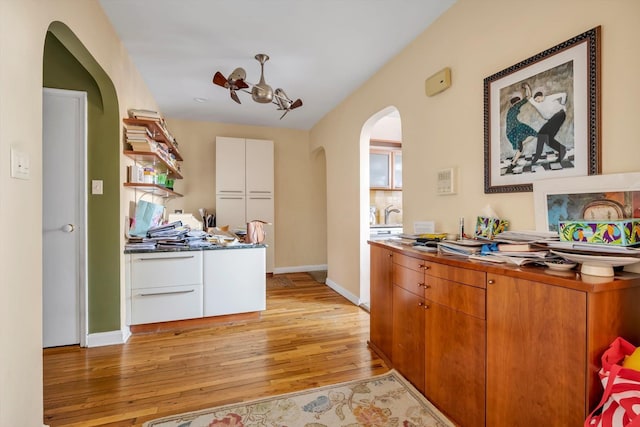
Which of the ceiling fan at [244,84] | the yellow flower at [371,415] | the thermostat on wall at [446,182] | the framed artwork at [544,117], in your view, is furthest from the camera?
the ceiling fan at [244,84]

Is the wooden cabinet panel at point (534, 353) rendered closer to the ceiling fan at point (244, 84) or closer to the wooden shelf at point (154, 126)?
the ceiling fan at point (244, 84)

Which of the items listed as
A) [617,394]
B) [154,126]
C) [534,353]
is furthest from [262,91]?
[617,394]

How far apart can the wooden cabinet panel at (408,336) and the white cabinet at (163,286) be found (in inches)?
73.5

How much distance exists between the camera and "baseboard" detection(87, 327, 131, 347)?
8.06 ft

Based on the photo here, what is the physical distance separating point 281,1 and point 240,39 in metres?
0.60

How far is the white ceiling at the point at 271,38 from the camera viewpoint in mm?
2070

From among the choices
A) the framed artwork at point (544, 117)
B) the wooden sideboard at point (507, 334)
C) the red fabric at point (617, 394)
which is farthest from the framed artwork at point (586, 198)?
the red fabric at point (617, 394)

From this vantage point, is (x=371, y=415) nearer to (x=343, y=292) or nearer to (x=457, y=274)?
(x=457, y=274)

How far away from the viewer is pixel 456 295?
1.52m

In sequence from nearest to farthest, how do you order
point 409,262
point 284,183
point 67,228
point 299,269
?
point 409,262
point 67,228
point 284,183
point 299,269

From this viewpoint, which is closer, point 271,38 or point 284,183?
point 271,38

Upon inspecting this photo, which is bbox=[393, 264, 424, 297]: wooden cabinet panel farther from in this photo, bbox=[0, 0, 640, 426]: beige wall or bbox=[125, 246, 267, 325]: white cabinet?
bbox=[125, 246, 267, 325]: white cabinet

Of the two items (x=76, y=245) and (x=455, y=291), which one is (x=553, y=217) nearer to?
(x=455, y=291)

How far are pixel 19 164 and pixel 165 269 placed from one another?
5.67 feet
